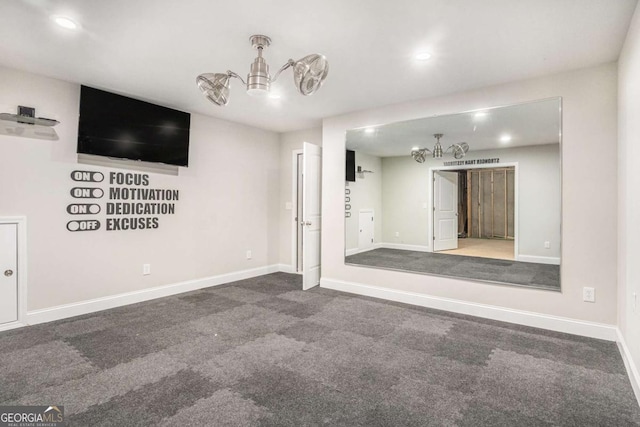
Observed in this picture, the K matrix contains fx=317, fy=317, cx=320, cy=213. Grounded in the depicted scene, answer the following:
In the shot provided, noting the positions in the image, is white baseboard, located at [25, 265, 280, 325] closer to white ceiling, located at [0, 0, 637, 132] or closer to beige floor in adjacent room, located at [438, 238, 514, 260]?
white ceiling, located at [0, 0, 637, 132]

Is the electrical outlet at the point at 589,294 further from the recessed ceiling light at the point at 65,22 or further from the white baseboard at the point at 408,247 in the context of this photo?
the recessed ceiling light at the point at 65,22

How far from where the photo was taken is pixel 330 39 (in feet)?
8.49

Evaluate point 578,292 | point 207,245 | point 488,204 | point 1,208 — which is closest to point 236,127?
point 207,245

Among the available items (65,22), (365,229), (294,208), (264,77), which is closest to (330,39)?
(264,77)

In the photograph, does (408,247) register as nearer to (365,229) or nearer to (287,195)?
(365,229)

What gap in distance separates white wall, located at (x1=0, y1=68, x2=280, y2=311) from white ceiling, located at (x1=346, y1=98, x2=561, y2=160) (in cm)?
196

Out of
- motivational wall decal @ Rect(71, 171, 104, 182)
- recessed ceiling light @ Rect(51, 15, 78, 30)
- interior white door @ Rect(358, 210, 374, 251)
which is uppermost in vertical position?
recessed ceiling light @ Rect(51, 15, 78, 30)

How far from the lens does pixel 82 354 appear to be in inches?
103

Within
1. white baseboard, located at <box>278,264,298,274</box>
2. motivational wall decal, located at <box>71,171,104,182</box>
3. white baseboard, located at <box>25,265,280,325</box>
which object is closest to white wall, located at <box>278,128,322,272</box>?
white baseboard, located at <box>278,264,298,274</box>

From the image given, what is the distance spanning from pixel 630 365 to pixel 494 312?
122 centimetres

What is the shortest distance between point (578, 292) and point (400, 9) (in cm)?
305

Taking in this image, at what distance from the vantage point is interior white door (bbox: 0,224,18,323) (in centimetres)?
311

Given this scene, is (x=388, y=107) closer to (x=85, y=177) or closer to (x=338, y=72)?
(x=338, y=72)

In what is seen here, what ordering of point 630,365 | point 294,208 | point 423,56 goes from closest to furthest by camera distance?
point 630,365 → point 423,56 → point 294,208
